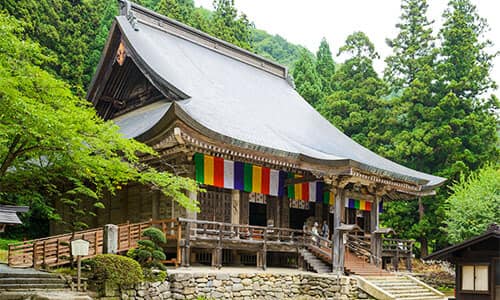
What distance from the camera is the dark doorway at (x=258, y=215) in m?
21.0

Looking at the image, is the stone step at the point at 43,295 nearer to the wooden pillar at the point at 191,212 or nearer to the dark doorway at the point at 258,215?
the wooden pillar at the point at 191,212

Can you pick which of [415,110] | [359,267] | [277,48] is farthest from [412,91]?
[277,48]

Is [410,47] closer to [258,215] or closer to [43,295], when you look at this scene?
[258,215]

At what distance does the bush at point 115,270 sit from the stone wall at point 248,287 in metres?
0.32

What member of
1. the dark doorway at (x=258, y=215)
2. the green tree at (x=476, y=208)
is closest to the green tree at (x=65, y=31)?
the dark doorway at (x=258, y=215)

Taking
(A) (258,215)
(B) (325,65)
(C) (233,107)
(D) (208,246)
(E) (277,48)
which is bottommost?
(D) (208,246)

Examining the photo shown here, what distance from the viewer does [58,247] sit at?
14047mm

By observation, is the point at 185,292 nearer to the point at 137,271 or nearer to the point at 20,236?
the point at 137,271

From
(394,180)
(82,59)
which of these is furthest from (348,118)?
(82,59)

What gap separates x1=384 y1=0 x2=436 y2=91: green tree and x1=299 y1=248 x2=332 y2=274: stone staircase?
17.7 meters

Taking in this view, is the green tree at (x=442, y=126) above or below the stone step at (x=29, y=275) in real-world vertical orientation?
above

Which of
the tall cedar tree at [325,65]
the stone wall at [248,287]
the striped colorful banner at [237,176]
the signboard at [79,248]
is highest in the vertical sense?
the tall cedar tree at [325,65]

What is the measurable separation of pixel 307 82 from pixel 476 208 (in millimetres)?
18550

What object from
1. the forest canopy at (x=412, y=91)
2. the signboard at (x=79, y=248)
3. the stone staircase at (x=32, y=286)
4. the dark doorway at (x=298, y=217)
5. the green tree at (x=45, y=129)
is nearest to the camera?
the green tree at (x=45, y=129)
